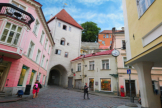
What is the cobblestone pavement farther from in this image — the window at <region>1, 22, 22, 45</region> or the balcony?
the balcony

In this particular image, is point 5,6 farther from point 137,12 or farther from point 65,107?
point 137,12

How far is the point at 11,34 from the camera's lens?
31.5ft

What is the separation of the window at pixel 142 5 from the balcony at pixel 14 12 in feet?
30.5

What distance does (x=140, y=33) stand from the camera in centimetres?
695

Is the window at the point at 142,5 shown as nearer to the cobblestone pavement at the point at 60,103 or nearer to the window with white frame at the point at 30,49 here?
the cobblestone pavement at the point at 60,103

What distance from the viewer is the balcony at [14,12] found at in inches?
360

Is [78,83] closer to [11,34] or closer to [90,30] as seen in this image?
[11,34]

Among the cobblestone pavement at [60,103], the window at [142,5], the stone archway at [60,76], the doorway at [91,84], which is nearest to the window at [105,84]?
the doorway at [91,84]

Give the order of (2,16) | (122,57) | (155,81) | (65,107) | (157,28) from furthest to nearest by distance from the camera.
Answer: (122,57), (155,81), (2,16), (65,107), (157,28)

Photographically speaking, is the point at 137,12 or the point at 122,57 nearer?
the point at 137,12

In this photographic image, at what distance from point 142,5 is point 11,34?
1069cm

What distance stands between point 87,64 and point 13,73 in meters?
13.8

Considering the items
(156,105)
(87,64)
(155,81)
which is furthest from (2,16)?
(155,81)

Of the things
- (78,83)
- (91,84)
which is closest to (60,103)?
(91,84)
